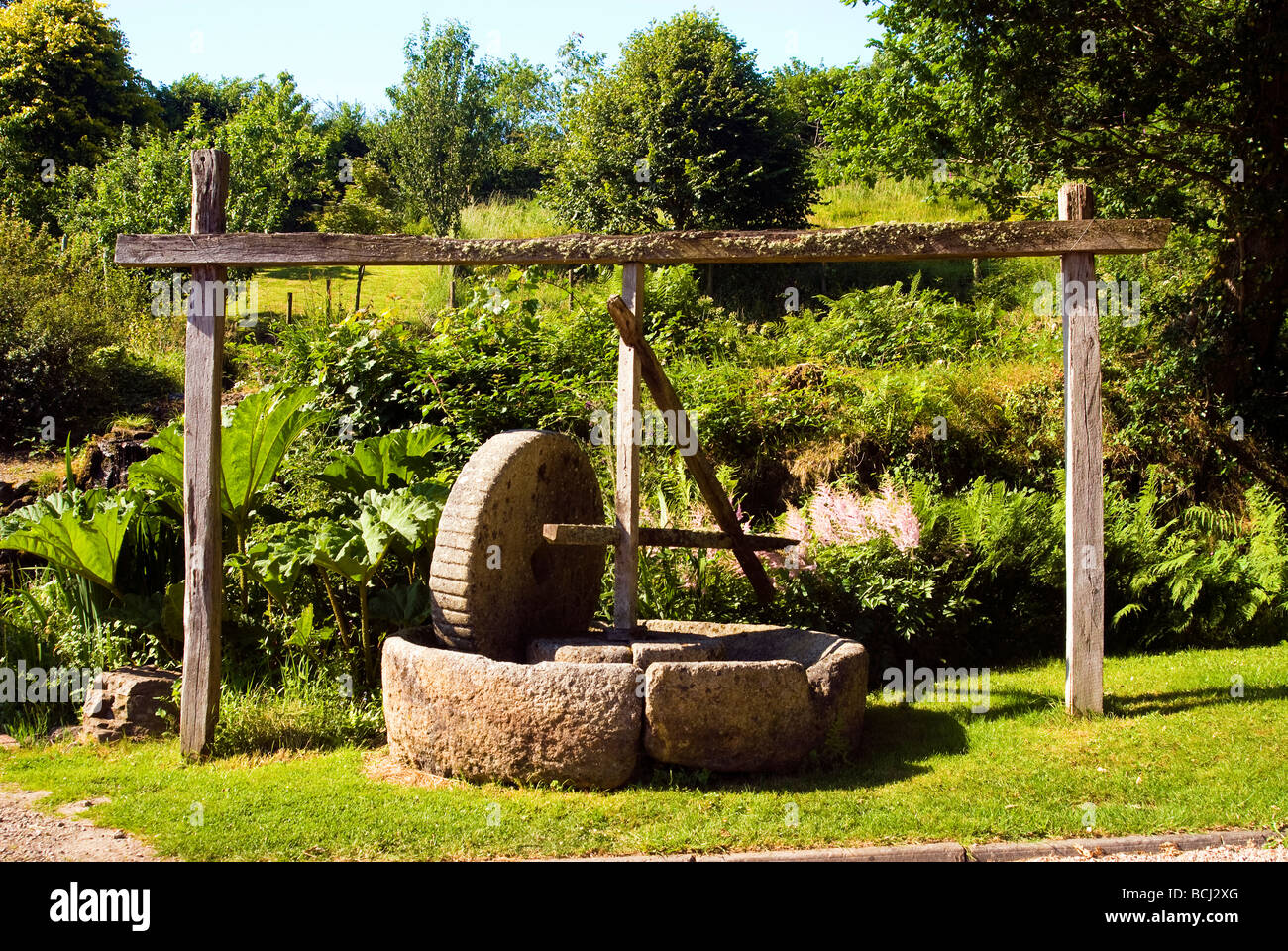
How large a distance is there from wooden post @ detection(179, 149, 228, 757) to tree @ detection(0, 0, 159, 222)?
20670 millimetres

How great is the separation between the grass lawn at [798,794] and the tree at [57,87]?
22.2 meters

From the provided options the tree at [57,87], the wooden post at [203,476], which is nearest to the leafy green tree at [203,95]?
the tree at [57,87]

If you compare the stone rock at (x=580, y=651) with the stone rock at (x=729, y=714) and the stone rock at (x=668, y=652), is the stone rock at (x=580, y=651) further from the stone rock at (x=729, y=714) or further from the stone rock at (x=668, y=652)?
the stone rock at (x=729, y=714)

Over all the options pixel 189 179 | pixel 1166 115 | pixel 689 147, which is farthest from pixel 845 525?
pixel 189 179

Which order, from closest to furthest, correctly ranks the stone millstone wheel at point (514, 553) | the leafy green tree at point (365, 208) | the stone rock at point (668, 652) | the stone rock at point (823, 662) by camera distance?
the stone rock at point (668, 652), the stone rock at point (823, 662), the stone millstone wheel at point (514, 553), the leafy green tree at point (365, 208)

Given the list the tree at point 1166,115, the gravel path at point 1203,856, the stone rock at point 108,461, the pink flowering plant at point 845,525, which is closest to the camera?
the gravel path at point 1203,856

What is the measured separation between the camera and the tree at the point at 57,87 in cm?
2467

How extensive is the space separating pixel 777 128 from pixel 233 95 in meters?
24.0

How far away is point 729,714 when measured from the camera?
5.57 meters

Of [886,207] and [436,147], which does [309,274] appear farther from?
[886,207]

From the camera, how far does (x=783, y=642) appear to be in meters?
6.68

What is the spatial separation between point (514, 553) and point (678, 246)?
79.6 inches
